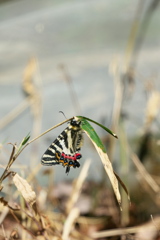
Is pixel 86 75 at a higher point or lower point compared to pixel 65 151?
higher

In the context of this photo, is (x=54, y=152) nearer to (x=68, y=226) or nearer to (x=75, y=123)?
(x=75, y=123)

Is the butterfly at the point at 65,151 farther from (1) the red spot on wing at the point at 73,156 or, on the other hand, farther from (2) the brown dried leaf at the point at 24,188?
(2) the brown dried leaf at the point at 24,188

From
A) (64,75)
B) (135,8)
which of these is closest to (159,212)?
(64,75)

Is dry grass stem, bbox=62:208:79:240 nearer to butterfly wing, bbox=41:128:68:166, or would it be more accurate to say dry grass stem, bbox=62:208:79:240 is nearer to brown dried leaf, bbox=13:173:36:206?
brown dried leaf, bbox=13:173:36:206

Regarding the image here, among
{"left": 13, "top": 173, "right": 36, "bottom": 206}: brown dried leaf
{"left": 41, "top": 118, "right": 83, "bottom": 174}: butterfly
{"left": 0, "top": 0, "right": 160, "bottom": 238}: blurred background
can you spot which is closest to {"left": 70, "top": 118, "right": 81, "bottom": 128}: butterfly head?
{"left": 41, "top": 118, "right": 83, "bottom": 174}: butterfly

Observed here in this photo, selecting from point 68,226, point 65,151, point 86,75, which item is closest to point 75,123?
point 65,151

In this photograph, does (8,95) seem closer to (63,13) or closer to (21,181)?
(63,13)
